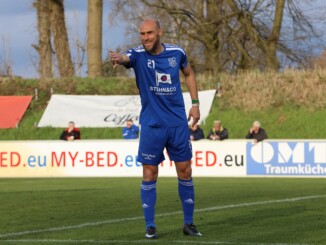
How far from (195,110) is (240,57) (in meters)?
39.4

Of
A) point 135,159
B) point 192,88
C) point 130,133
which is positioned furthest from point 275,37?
point 192,88

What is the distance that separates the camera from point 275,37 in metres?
47.4

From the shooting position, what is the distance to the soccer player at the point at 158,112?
9.70 meters

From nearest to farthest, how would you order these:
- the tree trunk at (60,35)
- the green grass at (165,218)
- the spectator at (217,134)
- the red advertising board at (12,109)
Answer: the green grass at (165,218) < the spectator at (217,134) < the red advertising board at (12,109) < the tree trunk at (60,35)

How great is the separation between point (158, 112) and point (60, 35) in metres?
40.5

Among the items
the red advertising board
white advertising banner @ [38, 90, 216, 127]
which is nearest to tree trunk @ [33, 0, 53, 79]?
the red advertising board

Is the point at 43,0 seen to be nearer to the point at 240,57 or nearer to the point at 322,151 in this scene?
the point at 240,57

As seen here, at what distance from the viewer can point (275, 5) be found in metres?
47.3

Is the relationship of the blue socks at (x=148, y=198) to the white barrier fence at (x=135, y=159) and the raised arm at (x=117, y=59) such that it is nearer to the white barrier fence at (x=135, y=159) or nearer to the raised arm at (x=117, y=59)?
the raised arm at (x=117, y=59)

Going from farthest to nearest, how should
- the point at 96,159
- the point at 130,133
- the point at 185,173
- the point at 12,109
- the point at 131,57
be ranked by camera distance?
the point at 12,109 < the point at 130,133 < the point at 96,159 < the point at 185,173 < the point at 131,57

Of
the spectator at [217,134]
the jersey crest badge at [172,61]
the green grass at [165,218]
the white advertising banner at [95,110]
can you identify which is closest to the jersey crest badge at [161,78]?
the jersey crest badge at [172,61]

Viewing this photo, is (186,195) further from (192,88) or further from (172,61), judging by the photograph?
(172,61)


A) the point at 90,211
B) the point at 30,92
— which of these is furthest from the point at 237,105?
the point at 90,211

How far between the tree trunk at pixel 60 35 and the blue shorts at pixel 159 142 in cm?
3979
